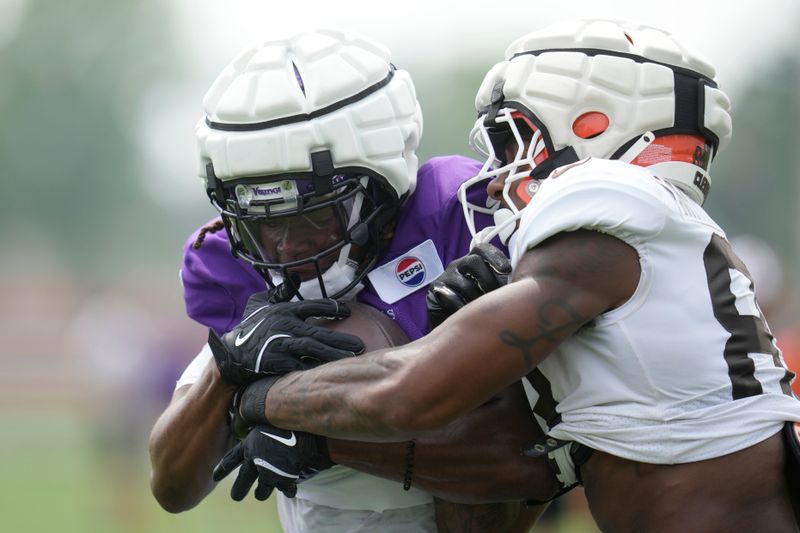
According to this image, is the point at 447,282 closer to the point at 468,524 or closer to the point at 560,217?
the point at 560,217

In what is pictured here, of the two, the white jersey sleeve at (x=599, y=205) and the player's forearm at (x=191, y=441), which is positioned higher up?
the white jersey sleeve at (x=599, y=205)

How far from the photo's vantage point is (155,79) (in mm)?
43531

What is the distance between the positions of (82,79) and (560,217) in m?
42.7

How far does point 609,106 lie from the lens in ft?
9.96

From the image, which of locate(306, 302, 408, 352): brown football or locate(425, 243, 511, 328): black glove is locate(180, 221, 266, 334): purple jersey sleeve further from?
locate(425, 243, 511, 328): black glove

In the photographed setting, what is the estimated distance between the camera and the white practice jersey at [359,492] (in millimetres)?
3324

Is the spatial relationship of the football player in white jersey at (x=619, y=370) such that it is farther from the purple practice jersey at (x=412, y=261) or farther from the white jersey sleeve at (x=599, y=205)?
the purple practice jersey at (x=412, y=261)

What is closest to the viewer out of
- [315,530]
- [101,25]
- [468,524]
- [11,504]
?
[468,524]

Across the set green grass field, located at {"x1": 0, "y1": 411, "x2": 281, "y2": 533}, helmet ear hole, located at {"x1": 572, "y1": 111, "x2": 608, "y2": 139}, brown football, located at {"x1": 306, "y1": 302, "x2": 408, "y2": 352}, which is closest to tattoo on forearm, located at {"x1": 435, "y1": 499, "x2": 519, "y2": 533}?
brown football, located at {"x1": 306, "y1": 302, "x2": 408, "y2": 352}

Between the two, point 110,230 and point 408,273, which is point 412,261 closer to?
point 408,273

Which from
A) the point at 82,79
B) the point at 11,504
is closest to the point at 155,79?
the point at 82,79

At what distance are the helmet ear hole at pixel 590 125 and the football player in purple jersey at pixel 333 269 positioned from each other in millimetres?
363

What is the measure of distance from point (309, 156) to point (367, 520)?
1.05 meters

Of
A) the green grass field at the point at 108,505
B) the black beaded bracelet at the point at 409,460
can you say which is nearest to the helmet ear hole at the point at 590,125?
the black beaded bracelet at the point at 409,460
